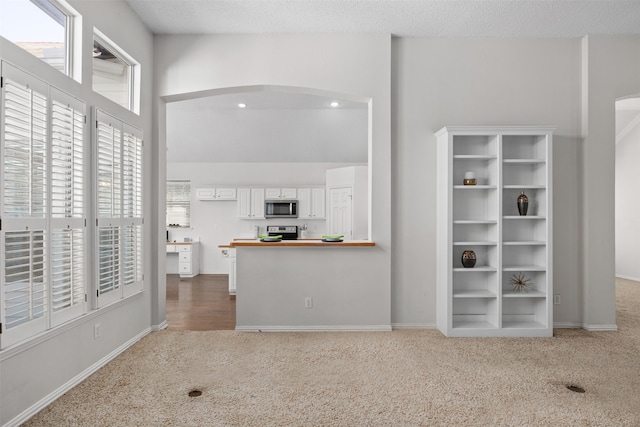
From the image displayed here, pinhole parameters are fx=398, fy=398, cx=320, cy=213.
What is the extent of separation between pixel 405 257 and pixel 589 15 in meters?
2.86

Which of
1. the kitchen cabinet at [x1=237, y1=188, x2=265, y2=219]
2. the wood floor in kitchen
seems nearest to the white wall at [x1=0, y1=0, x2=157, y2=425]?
the wood floor in kitchen

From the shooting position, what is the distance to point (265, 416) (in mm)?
2361

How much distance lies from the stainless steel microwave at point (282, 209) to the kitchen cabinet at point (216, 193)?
804 millimetres

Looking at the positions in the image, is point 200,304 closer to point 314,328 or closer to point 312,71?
point 314,328

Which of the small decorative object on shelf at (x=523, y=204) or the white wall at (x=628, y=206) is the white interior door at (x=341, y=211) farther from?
the white wall at (x=628, y=206)

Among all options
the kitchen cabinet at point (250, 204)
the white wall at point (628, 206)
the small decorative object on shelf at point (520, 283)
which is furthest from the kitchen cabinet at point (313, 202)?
the white wall at point (628, 206)

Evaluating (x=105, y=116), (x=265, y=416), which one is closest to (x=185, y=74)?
(x=105, y=116)

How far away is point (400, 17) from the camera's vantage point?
12.3 ft

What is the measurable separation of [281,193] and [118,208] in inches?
193

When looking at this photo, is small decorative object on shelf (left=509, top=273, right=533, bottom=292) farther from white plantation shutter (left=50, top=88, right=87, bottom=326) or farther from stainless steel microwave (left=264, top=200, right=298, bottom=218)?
stainless steel microwave (left=264, top=200, right=298, bottom=218)

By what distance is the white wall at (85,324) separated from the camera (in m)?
2.25

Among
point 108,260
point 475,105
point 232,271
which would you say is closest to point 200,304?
point 232,271

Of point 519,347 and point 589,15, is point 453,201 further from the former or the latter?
point 589,15

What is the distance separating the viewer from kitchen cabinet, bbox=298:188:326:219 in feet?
26.8
